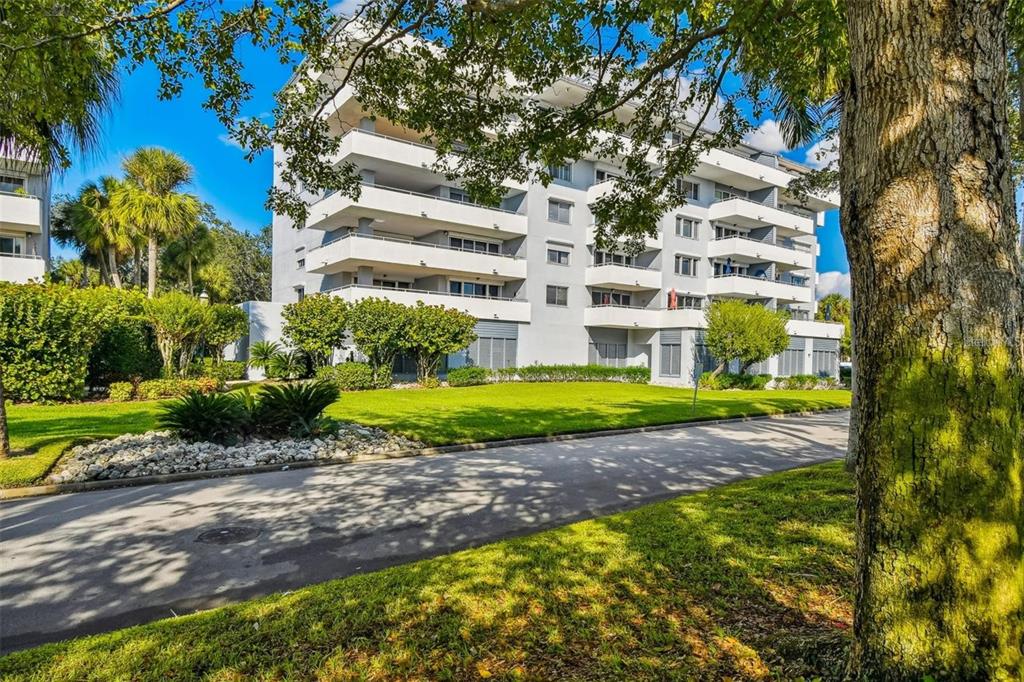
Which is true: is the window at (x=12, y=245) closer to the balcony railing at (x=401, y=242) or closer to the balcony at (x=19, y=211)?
the balcony at (x=19, y=211)

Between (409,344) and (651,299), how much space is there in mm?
20926

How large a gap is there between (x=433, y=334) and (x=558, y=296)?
12319mm

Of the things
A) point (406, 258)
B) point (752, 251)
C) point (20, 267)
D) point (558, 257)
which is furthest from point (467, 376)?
point (752, 251)

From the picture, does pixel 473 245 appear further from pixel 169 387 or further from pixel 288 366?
pixel 169 387

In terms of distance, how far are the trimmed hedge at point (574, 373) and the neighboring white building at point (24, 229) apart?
80.3ft

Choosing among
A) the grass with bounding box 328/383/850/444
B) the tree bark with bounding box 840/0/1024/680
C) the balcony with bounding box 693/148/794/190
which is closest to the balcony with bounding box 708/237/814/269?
the balcony with bounding box 693/148/794/190

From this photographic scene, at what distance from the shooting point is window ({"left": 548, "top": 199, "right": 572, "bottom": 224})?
119ft

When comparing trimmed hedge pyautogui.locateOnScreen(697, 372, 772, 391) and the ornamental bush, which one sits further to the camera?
trimmed hedge pyautogui.locateOnScreen(697, 372, 772, 391)

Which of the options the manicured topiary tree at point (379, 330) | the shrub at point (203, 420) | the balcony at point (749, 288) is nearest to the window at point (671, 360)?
the balcony at point (749, 288)

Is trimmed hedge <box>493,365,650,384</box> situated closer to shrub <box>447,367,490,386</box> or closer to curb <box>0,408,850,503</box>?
shrub <box>447,367,490,386</box>

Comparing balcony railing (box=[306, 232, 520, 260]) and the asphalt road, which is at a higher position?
balcony railing (box=[306, 232, 520, 260])

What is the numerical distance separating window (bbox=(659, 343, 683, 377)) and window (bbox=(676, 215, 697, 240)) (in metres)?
8.72

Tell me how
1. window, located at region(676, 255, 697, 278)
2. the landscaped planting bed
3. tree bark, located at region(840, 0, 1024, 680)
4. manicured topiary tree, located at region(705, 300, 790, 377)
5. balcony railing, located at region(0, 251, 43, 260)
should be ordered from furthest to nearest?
window, located at region(676, 255, 697, 278) → manicured topiary tree, located at region(705, 300, 790, 377) → balcony railing, located at region(0, 251, 43, 260) → the landscaped planting bed → tree bark, located at region(840, 0, 1024, 680)

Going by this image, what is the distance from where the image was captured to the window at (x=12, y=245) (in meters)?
29.6
